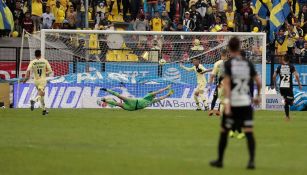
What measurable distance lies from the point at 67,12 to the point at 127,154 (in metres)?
25.5

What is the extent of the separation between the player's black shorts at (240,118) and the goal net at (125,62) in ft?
69.9

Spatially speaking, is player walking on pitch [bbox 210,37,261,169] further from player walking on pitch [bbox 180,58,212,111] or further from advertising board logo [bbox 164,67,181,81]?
advertising board logo [bbox 164,67,181,81]

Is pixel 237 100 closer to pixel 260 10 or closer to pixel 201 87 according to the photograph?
pixel 201 87

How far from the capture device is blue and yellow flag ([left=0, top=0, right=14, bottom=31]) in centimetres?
3744

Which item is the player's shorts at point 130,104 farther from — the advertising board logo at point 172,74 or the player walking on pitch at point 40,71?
the advertising board logo at point 172,74

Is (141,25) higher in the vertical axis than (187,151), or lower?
higher

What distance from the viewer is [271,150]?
18.2 meters

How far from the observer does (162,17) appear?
42.3 m

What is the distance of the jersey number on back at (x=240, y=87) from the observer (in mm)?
14938

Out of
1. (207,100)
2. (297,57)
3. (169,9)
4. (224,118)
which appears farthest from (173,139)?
(169,9)

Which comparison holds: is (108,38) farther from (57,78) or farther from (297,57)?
(297,57)

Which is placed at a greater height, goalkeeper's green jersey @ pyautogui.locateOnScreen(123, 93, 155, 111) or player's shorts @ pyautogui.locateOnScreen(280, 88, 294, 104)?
player's shorts @ pyautogui.locateOnScreen(280, 88, 294, 104)

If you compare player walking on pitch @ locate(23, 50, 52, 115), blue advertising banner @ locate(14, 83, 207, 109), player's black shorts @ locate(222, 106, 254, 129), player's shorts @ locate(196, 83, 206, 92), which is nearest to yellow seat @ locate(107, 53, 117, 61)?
blue advertising banner @ locate(14, 83, 207, 109)

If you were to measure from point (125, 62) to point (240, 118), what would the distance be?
72.8 feet
